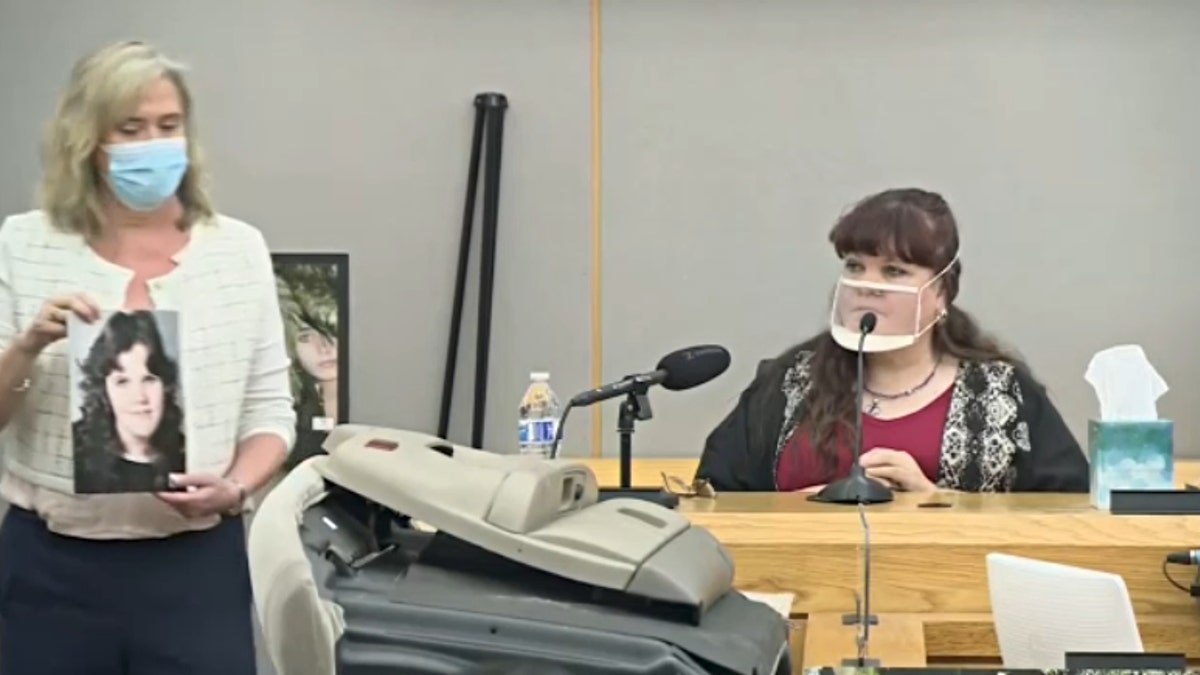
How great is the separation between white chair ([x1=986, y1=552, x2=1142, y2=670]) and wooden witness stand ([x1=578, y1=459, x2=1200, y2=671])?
0.28 metres

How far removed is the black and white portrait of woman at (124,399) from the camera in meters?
1.89

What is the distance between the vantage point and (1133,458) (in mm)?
2314

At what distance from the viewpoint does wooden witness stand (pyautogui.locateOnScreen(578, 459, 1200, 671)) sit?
2076 millimetres

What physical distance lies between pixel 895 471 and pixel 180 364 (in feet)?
4.18

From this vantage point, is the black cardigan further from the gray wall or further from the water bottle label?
the gray wall

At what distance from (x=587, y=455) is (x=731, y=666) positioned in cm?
300

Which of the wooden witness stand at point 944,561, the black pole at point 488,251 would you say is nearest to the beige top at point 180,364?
the wooden witness stand at point 944,561

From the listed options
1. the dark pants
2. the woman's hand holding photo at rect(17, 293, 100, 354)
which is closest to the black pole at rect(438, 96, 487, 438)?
the dark pants

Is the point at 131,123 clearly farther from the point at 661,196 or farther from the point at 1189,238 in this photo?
the point at 1189,238

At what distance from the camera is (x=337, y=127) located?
414 cm

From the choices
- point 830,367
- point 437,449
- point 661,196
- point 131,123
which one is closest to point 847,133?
point 661,196

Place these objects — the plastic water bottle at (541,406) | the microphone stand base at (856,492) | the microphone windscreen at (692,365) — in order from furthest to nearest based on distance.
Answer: the plastic water bottle at (541,406), the microphone stand base at (856,492), the microphone windscreen at (692,365)

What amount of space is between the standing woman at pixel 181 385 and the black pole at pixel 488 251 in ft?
6.32

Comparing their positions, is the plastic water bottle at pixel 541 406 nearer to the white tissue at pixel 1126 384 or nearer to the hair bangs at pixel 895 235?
the hair bangs at pixel 895 235
